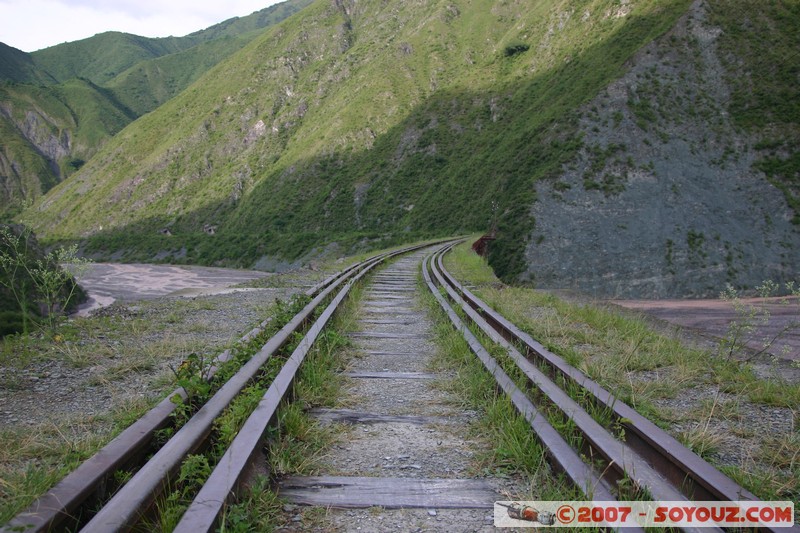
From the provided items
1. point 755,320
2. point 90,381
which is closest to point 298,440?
point 90,381

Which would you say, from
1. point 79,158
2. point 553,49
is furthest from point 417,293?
point 79,158

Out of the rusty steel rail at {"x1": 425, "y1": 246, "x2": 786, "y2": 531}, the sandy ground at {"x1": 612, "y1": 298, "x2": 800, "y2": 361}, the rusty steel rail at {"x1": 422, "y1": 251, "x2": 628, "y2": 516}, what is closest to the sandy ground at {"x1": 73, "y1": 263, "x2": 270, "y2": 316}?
the sandy ground at {"x1": 612, "y1": 298, "x2": 800, "y2": 361}

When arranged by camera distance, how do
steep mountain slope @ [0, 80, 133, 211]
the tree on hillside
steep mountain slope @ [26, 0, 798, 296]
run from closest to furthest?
the tree on hillside, steep mountain slope @ [26, 0, 798, 296], steep mountain slope @ [0, 80, 133, 211]

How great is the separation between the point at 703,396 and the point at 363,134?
76.7 m

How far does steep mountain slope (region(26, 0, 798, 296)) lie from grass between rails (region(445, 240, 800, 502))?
8.37 m

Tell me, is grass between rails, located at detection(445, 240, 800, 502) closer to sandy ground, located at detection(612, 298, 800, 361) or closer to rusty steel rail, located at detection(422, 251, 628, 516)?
rusty steel rail, located at detection(422, 251, 628, 516)

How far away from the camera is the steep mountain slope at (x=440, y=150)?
30.7m

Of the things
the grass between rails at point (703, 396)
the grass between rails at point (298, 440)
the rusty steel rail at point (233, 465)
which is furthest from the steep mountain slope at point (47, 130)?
the grass between rails at point (703, 396)

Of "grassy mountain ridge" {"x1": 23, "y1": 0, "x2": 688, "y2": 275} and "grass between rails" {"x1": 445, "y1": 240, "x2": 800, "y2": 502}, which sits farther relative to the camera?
"grassy mountain ridge" {"x1": 23, "y1": 0, "x2": 688, "y2": 275}

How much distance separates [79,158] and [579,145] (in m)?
178

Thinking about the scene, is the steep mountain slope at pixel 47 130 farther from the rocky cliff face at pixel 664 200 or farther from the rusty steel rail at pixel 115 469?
the rusty steel rail at pixel 115 469

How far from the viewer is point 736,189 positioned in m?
31.1

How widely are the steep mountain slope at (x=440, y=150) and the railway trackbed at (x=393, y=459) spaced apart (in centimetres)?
664

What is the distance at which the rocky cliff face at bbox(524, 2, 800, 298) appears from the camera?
2770 centimetres
